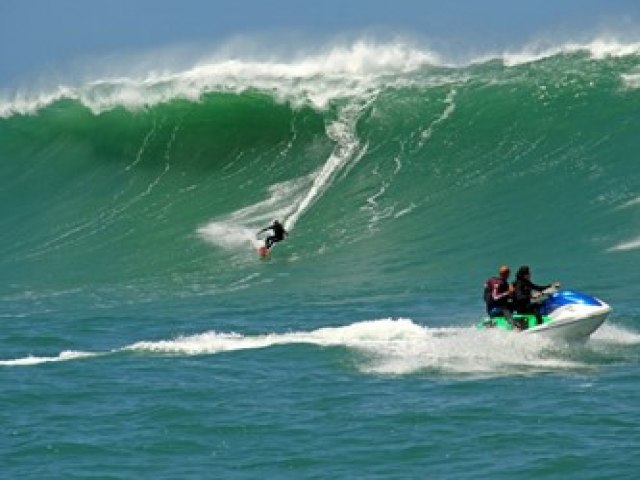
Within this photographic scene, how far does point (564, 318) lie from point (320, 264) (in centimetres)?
848

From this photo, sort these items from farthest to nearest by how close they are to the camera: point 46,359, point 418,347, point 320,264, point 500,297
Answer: point 320,264 < point 500,297 < point 46,359 < point 418,347

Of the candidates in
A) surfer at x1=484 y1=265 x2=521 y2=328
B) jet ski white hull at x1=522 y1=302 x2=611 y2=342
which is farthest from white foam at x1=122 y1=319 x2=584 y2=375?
surfer at x1=484 y1=265 x2=521 y2=328

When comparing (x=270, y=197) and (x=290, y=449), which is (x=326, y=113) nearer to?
(x=270, y=197)

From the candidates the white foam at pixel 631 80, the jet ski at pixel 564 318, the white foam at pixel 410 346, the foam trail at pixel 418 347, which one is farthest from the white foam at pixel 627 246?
the white foam at pixel 631 80

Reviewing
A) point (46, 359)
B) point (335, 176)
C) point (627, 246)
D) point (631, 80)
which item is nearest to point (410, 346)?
point (46, 359)

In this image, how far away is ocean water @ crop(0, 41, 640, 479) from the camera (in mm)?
14125

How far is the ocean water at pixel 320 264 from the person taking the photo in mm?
14125

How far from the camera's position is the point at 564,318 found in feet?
59.6

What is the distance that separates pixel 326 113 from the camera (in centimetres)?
3441

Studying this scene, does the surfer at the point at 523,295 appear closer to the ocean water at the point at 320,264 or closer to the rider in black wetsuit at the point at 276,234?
the ocean water at the point at 320,264

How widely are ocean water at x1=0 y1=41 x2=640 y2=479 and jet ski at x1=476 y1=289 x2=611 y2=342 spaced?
1.15 feet

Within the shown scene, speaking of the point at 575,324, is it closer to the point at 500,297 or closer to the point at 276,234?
the point at 500,297

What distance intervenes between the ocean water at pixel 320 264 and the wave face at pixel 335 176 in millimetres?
75

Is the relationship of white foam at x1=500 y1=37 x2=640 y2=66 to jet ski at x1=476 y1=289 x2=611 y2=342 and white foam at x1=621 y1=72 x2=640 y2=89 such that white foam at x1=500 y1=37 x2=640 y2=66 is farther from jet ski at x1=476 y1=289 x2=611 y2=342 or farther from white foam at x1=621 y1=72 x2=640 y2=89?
jet ski at x1=476 y1=289 x2=611 y2=342
